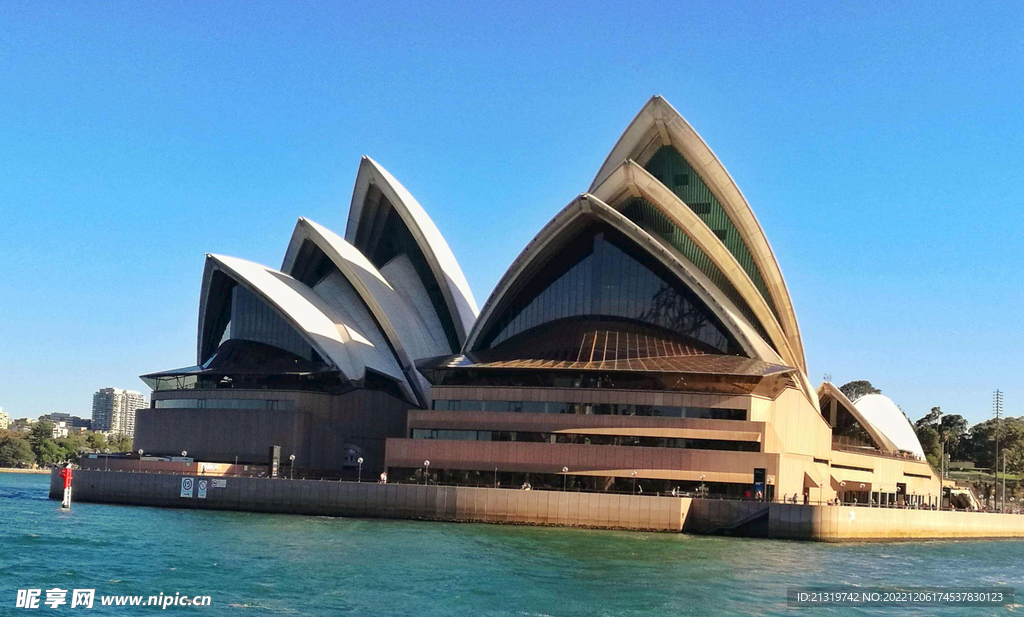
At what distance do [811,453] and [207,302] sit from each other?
41.1 m

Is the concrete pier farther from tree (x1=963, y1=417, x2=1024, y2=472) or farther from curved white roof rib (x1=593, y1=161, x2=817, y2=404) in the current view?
tree (x1=963, y1=417, x2=1024, y2=472)

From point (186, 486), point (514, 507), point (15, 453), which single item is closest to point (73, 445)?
point (15, 453)

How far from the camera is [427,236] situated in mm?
75438

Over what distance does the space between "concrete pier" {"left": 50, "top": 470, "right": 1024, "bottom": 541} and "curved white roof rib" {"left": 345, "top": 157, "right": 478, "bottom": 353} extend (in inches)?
735

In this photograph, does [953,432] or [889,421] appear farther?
[953,432]

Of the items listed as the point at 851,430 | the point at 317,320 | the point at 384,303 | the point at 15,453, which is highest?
the point at 384,303

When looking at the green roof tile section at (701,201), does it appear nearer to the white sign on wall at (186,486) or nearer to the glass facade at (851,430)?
the glass facade at (851,430)

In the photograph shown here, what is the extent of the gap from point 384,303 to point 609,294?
1613cm

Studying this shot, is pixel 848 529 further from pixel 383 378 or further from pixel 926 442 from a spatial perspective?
pixel 926 442

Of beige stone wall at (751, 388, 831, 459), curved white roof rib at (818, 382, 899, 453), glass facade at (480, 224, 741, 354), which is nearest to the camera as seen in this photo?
beige stone wall at (751, 388, 831, 459)

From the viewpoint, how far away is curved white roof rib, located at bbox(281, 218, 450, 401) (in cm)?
7306

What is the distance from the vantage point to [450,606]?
29.2 m

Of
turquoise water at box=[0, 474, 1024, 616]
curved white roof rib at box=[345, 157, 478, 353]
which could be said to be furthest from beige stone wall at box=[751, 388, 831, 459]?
curved white roof rib at box=[345, 157, 478, 353]

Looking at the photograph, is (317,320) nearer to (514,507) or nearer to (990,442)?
Result: (514,507)
